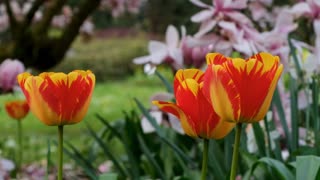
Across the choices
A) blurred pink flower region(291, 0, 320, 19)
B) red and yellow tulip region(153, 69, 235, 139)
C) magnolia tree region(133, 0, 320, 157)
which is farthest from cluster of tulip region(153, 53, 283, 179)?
blurred pink flower region(291, 0, 320, 19)

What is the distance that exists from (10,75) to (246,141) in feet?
2.64

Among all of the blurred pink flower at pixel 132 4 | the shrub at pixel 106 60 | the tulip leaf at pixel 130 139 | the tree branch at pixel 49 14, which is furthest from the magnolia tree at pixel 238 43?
the shrub at pixel 106 60

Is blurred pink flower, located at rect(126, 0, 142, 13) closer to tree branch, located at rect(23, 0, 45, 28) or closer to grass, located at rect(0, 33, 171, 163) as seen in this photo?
grass, located at rect(0, 33, 171, 163)

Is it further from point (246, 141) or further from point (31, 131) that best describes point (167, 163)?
point (31, 131)

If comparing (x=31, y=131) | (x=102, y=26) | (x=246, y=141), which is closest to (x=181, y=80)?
(x=246, y=141)

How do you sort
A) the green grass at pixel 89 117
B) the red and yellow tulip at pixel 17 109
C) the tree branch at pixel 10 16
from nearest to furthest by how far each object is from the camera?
the red and yellow tulip at pixel 17 109 → the tree branch at pixel 10 16 → the green grass at pixel 89 117

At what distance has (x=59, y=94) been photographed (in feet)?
4.17

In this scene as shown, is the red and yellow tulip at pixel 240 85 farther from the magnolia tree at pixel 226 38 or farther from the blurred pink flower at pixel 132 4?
the blurred pink flower at pixel 132 4

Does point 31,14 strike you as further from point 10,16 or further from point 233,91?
point 233,91

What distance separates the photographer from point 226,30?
2201mm

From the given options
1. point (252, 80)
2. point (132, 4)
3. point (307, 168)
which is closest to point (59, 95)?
point (252, 80)

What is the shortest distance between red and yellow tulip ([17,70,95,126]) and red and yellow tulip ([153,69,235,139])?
126 millimetres

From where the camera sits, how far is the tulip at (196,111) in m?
1.23

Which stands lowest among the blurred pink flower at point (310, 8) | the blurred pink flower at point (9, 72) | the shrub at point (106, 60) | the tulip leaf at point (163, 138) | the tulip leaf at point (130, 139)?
the shrub at point (106, 60)
